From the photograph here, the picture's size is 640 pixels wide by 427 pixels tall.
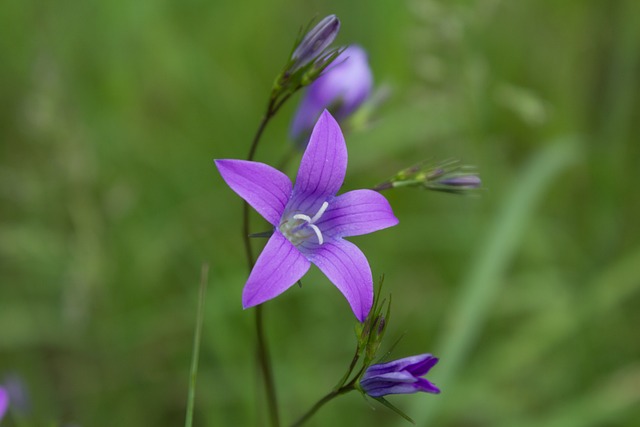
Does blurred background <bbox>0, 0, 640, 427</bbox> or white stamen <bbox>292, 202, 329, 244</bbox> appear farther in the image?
blurred background <bbox>0, 0, 640, 427</bbox>

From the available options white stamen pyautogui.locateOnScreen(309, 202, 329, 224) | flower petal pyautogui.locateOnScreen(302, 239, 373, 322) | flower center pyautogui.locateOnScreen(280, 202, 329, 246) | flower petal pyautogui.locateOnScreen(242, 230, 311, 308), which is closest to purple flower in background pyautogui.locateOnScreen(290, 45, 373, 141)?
flower center pyautogui.locateOnScreen(280, 202, 329, 246)

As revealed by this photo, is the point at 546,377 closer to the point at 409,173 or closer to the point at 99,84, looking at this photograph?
the point at 409,173

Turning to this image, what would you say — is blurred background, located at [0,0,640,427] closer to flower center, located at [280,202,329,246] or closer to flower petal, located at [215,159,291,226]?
flower center, located at [280,202,329,246]

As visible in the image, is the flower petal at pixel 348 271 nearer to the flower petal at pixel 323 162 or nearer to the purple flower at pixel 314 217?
the purple flower at pixel 314 217

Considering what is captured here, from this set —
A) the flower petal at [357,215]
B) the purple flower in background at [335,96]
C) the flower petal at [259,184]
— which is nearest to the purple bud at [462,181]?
the flower petal at [357,215]

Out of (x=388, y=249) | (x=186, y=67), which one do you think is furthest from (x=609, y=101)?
(x=186, y=67)

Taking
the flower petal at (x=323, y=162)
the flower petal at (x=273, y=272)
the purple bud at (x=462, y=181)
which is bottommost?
the flower petal at (x=273, y=272)
